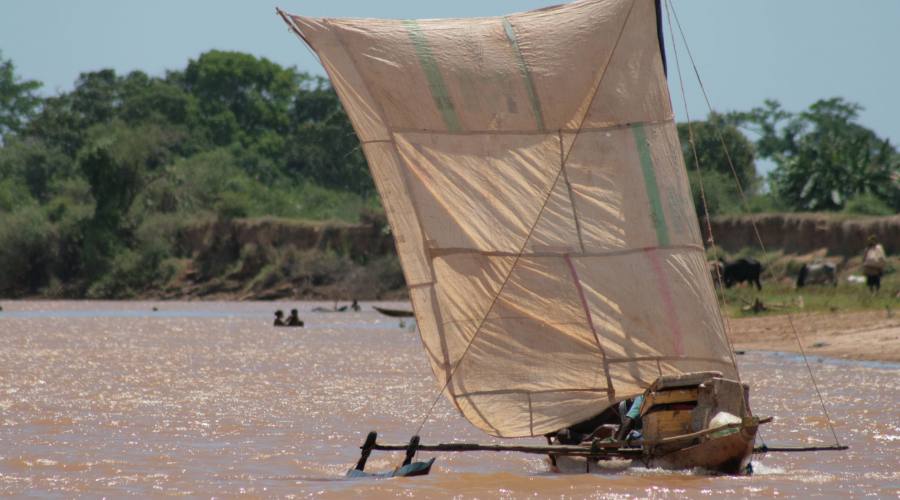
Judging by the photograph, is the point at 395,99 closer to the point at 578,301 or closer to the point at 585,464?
the point at 578,301

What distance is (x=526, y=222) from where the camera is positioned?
504 inches

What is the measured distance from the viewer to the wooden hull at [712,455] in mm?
12383

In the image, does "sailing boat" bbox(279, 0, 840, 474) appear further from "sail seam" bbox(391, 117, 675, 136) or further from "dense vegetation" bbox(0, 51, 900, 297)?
"dense vegetation" bbox(0, 51, 900, 297)

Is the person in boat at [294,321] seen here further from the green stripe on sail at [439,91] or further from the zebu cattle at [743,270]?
the green stripe on sail at [439,91]

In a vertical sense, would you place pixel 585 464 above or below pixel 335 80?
below

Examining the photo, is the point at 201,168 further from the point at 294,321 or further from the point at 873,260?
the point at 873,260

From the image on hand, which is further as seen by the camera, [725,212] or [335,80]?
[725,212]

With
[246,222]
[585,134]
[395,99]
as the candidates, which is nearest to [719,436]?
[585,134]

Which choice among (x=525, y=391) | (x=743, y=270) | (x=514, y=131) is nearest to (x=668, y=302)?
(x=525, y=391)

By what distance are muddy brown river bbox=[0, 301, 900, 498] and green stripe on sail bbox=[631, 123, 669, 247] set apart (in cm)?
202

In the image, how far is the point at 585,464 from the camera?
13.0 meters

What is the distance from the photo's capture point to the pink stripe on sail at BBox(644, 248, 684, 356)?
12812 millimetres

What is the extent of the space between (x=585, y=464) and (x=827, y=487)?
2.00 meters

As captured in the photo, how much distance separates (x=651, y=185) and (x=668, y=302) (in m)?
1.00
